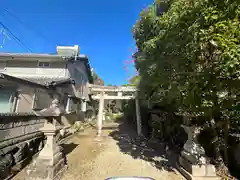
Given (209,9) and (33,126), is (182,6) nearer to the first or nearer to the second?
(209,9)

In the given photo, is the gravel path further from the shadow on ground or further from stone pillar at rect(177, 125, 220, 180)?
stone pillar at rect(177, 125, 220, 180)

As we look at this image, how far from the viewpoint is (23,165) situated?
5434mm

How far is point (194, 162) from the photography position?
4711 millimetres

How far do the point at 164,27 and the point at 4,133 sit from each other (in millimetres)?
5919

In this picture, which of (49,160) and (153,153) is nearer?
(49,160)

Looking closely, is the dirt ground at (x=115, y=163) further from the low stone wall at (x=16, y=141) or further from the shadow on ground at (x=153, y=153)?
the low stone wall at (x=16, y=141)

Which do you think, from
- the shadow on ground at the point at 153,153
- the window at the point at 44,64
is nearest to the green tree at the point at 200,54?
the shadow on ground at the point at 153,153

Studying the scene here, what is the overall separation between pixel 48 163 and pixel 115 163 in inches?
104

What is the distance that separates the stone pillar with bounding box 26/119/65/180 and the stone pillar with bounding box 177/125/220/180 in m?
4.10

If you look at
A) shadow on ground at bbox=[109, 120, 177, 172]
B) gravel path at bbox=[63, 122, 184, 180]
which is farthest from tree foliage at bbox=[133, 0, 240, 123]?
shadow on ground at bbox=[109, 120, 177, 172]

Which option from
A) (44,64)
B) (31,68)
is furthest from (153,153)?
(31,68)

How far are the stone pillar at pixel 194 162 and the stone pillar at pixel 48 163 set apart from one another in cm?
410

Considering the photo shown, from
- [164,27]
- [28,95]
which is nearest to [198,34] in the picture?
[164,27]

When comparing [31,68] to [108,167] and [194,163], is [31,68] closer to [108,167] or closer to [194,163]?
[108,167]
